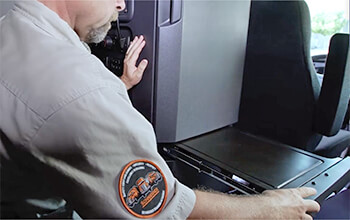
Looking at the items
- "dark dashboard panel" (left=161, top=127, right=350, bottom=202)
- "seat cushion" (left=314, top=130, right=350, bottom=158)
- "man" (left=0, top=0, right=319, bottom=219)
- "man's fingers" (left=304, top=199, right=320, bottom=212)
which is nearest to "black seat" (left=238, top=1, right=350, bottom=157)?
"seat cushion" (left=314, top=130, right=350, bottom=158)

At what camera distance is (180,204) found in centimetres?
47

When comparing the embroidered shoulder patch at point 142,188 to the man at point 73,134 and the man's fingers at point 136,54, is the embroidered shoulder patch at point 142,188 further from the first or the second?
the man's fingers at point 136,54

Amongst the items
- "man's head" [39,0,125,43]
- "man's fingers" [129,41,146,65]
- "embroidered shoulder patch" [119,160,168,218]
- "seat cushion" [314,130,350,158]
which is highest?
"man's head" [39,0,125,43]

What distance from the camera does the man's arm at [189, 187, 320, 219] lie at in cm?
51

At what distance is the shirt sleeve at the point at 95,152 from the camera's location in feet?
1.29

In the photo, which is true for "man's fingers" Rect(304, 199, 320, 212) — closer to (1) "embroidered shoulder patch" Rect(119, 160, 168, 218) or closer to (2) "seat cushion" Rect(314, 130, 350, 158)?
(1) "embroidered shoulder patch" Rect(119, 160, 168, 218)

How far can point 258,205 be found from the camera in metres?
0.56

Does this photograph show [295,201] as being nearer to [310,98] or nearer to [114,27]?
[310,98]

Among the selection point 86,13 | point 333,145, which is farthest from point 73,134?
point 333,145

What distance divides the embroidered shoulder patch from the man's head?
326 mm

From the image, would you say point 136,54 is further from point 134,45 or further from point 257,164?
point 257,164

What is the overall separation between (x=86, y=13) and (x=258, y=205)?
19.7 inches

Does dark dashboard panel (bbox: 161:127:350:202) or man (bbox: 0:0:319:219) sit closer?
man (bbox: 0:0:319:219)

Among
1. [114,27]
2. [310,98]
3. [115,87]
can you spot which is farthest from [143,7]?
[310,98]
